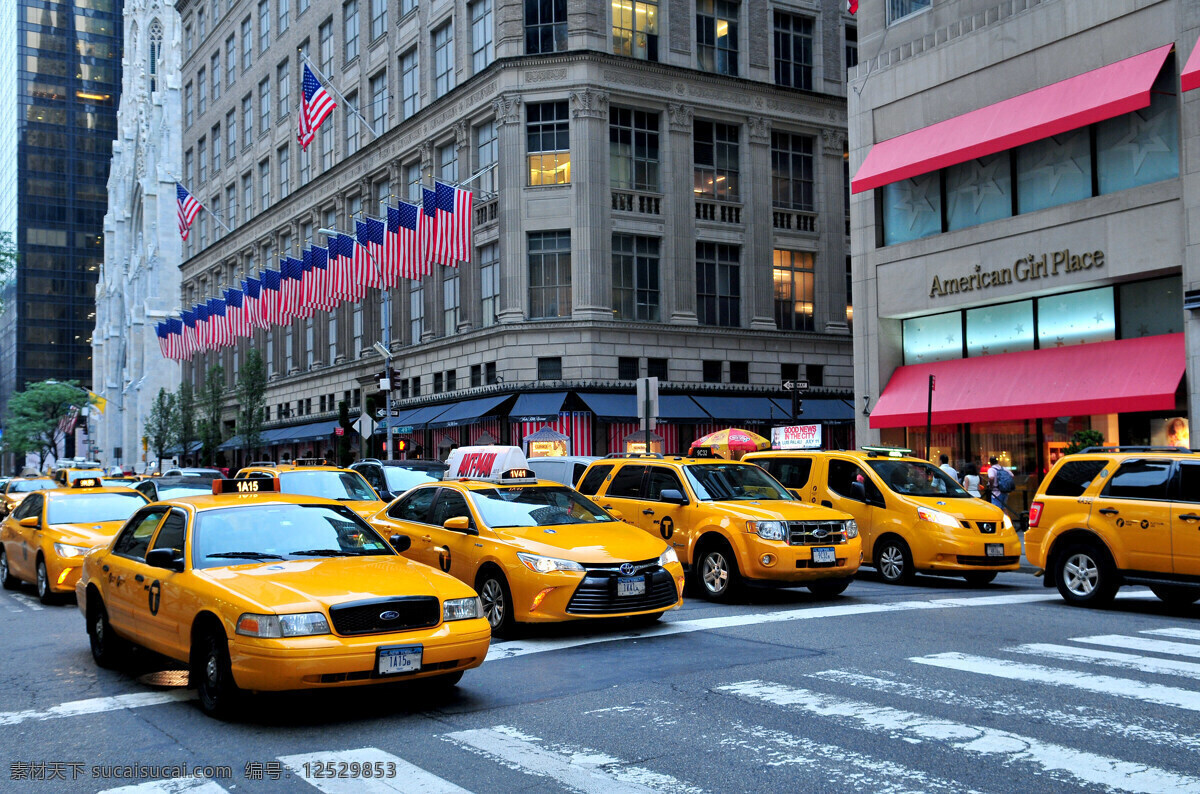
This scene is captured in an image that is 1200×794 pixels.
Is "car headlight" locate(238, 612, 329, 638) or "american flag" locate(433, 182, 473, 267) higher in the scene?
"american flag" locate(433, 182, 473, 267)

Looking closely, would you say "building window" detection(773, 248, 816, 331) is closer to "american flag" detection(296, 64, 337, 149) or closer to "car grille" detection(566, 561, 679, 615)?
"american flag" detection(296, 64, 337, 149)

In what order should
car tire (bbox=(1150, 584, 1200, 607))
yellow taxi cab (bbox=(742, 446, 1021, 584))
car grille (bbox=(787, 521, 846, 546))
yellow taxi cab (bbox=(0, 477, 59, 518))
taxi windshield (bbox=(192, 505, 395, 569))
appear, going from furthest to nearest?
1. yellow taxi cab (bbox=(0, 477, 59, 518))
2. yellow taxi cab (bbox=(742, 446, 1021, 584))
3. car grille (bbox=(787, 521, 846, 546))
4. car tire (bbox=(1150, 584, 1200, 607))
5. taxi windshield (bbox=(192, 505, 395, 569))

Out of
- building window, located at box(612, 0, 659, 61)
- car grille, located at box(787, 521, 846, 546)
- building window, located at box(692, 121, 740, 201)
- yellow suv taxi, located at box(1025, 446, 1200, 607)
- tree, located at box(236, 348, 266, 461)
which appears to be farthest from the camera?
tree, located at box(236, 348, 266, 461)

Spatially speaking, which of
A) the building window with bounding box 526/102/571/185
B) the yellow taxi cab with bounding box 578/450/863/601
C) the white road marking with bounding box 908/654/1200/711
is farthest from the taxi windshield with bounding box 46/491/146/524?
the building window with bounding box 526/102/571/185

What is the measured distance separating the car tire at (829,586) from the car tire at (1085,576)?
8.30ft

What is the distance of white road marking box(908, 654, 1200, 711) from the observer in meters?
7.75

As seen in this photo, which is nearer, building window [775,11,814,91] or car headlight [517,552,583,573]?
car headlight [517,552,583,573]

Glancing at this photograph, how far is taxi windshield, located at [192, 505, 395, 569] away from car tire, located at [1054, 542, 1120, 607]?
8.52 metres

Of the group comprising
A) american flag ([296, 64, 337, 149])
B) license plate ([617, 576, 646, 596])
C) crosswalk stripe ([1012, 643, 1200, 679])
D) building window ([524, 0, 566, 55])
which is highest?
building window ([524, 0, 566, 55])

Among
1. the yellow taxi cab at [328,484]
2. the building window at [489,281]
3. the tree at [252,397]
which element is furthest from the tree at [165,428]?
the yellow taxi cab at [328,484]

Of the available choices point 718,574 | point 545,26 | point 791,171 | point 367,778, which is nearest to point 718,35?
point 791,171

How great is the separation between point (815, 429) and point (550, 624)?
15.9 metres

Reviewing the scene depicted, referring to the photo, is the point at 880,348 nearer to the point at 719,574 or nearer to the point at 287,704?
the point at 719,574

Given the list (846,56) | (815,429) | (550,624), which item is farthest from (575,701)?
(846,56)
